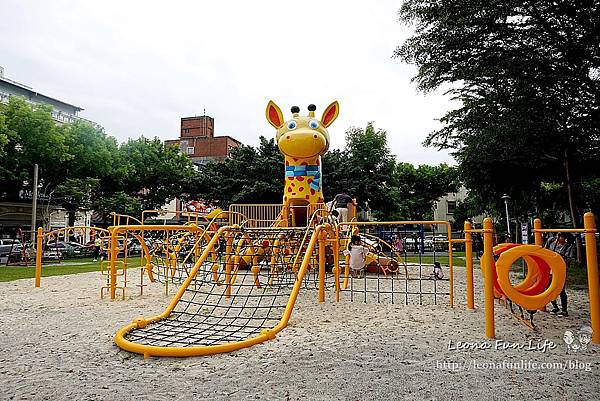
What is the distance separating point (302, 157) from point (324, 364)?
345 inches

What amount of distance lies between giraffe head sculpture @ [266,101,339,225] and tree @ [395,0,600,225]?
10.3 feet

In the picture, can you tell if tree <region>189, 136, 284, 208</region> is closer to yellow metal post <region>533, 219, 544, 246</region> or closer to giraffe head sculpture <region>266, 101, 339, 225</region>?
giraffe head sculpture <region>266, 101, 339, 225</region>

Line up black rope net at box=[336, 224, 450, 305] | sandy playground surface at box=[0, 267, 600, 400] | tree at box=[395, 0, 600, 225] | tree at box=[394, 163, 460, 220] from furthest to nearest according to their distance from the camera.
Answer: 1. tree at box=[394, 163, 460, 220]
2. tree at box=[395, 0, 600, 225]
3. black rope net at box=[336, 224, 450, 305]
4. sandy playground surface at box=[0, 267, 600, 400]

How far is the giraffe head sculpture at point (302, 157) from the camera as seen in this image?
12.8 meters

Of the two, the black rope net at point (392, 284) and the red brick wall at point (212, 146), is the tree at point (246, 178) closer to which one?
the black rope net at point (392, 284)

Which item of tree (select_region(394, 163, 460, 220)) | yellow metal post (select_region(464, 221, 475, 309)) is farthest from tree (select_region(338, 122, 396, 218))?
yellow metal post (select_region(464, 221, 475, 309))


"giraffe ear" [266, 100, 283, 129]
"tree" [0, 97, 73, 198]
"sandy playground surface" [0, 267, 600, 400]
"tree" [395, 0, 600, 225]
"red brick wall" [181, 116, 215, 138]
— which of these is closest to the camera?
"sandy playground surface" [0, 267, 600, 400]

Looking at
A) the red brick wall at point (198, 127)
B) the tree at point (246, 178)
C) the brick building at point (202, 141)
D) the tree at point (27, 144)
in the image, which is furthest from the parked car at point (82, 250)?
the red brick wall at point (198, 127)

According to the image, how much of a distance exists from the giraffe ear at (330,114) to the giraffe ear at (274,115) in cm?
132

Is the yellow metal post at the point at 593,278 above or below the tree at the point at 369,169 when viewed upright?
below

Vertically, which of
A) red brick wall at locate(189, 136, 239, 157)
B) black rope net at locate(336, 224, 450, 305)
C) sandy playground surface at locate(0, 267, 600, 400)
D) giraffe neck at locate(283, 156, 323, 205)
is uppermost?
red brick wall at locate(189, 136, 239, 157)

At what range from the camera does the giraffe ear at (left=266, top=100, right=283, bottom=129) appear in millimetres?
13637

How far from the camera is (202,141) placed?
2244 inches

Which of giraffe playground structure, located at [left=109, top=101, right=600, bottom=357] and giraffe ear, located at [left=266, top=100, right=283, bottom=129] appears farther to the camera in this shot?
giraffe ear, located at [left=266, top=100, right=283, bottom=129]
